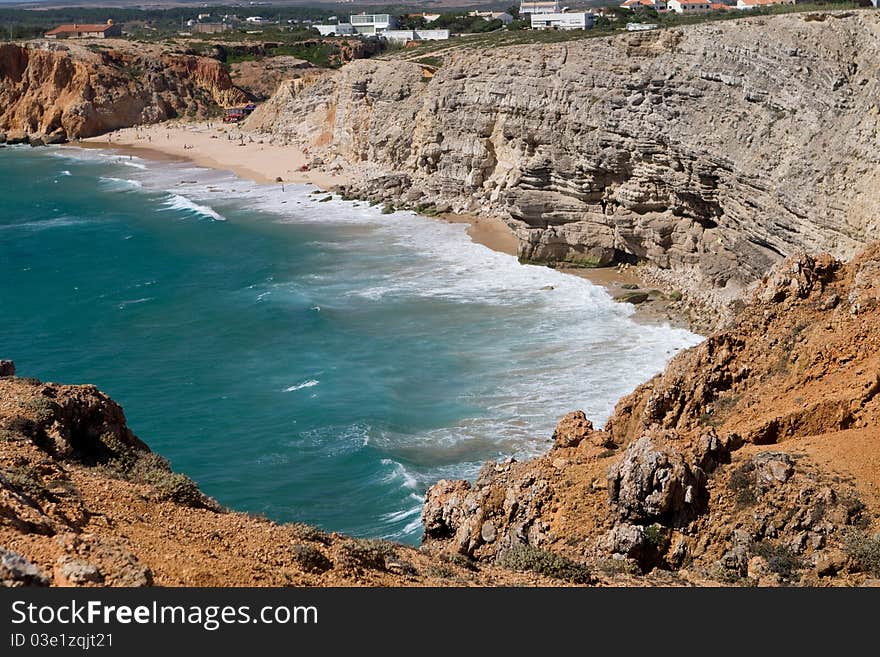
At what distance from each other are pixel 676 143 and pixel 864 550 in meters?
26.5

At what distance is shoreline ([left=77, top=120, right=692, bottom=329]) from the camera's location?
37.8m

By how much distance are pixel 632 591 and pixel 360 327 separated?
28455mm

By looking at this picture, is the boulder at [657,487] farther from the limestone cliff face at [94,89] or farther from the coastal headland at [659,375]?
the limestone cliff face at [94,89]

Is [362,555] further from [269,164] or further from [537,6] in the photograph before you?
[537,6]

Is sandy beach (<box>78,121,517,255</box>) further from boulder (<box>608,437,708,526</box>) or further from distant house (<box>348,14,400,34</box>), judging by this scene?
distant house (<box>348,14,400,34</box>)

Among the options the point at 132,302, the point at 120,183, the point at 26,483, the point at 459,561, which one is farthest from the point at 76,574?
the point at 120,183

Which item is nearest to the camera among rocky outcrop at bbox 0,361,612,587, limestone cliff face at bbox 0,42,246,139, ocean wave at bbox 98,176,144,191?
rocky outcrop at bbox 0,361,612,587

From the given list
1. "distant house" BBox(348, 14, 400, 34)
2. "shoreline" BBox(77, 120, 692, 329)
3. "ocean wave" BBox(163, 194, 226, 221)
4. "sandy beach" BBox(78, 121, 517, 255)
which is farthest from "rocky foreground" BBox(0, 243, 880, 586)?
"distant house" BBox(348, 14, 400, 34)

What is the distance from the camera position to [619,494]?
1483cm

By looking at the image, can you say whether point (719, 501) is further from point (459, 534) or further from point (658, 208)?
point (658, 208)

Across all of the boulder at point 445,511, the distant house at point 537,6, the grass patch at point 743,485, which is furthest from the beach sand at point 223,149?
the grass patch at point 743,485

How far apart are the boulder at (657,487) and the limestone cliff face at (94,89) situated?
95.7 meters

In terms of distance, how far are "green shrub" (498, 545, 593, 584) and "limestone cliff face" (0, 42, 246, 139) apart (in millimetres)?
95982

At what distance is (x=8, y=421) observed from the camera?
15180 millimetres
